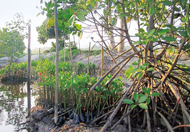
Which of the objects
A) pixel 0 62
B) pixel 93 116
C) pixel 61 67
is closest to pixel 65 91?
pixel 93 116

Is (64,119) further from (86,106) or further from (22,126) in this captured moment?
(22,126)

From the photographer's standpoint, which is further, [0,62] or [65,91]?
[0,62]

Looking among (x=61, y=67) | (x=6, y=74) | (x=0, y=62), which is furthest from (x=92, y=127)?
(x=0, y=62)

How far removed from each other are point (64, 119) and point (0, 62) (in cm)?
1630

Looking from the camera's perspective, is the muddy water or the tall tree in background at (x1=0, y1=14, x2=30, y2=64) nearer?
the muddy water

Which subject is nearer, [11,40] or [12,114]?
[12,114]

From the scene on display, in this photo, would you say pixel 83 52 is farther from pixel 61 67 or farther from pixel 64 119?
pixel 64 119

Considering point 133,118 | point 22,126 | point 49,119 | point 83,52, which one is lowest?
point 22,126

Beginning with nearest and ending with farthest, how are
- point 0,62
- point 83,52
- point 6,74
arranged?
point 6,74 < point 83,52 < point 0,62

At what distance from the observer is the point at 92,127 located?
2551mm

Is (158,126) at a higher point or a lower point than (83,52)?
lower

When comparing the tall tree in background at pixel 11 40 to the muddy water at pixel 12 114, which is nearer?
the muddy water at pixel 12 114

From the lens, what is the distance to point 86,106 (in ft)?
9.73

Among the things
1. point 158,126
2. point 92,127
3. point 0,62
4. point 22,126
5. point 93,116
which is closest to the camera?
point 158,126
